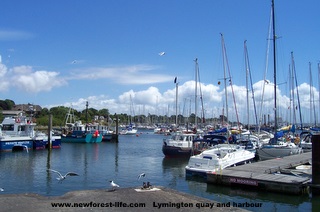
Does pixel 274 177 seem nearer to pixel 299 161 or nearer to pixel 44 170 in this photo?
pixel 299 161

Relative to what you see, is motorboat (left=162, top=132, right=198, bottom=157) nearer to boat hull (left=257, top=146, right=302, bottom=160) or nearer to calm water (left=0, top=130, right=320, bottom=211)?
calm water (left=0, top=130, right=320, bottom=211)

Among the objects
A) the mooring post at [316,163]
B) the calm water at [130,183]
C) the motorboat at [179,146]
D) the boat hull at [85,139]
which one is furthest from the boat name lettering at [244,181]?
the boat hull at [85,139]

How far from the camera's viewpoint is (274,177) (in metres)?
23.5

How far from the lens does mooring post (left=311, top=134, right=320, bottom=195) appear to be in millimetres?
20953

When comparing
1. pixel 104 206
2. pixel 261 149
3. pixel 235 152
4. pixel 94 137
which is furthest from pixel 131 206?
pixel 94 137

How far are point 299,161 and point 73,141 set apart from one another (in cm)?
5646

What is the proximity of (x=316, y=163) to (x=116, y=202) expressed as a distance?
497 inches

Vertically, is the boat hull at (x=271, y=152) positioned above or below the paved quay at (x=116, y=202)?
above

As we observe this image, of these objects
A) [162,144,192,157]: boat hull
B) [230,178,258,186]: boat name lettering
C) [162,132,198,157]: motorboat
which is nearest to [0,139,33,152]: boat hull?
[162,132,198,157]: motorboat

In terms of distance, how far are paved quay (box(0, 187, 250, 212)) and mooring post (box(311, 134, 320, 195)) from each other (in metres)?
8.14

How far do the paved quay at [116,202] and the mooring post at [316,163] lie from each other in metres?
8.14

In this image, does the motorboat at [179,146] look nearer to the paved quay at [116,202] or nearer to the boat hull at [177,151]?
the boat hull at [177,151]

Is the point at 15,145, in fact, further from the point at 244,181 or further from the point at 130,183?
the point at 244,181

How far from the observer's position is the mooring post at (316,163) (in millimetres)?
20953
